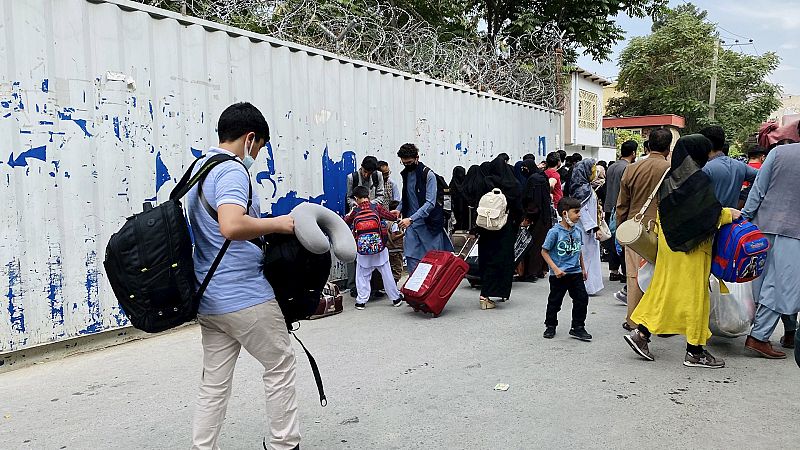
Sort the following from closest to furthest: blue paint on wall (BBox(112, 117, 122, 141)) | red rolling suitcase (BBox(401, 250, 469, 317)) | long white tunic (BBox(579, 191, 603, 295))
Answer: blue paint on wall (BBox(112, 117, 122, 141)) < red rolling suitcase (BBox(401, 250, 469, 317)) < long white tunic (BBox(579, 191, 603, 295))

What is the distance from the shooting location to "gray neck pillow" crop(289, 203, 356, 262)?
8.46ft

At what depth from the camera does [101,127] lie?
4926mm

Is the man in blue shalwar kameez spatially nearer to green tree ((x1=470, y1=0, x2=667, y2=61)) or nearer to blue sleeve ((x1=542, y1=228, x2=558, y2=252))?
blue sleeve ((x1=542, y1=228, x2=558, y2=252))

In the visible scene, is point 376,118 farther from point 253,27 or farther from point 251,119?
point 251,119

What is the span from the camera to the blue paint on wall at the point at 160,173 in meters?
5.39

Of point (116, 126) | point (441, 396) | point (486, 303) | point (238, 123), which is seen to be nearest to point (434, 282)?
point (486, 303)

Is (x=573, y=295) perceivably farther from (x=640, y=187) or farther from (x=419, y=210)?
(x=419, y=210)

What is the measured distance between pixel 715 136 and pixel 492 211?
2153mm

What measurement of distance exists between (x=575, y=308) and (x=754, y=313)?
4.49 ft

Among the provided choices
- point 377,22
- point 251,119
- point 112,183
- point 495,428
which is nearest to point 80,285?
point 112,183

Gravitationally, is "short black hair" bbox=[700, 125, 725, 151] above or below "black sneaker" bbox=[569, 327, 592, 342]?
above

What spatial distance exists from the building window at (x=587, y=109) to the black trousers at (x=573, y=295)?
39.9 feet

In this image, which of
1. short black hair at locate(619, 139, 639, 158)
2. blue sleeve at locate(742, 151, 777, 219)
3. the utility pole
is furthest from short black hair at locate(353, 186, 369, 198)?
the utility pole

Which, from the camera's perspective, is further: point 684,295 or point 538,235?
point 538,235
